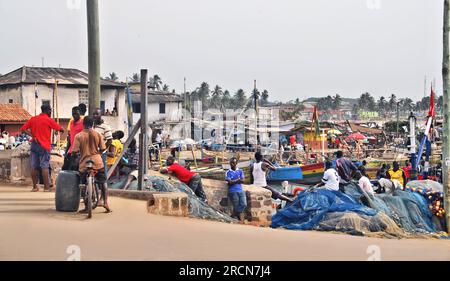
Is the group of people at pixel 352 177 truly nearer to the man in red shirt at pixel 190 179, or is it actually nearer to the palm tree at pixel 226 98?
the man in red shirt at pixel 190 179

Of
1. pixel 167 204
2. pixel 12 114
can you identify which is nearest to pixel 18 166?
pixel 167 204

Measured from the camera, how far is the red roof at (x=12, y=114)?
113ft

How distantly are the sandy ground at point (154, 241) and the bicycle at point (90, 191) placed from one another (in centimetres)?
17

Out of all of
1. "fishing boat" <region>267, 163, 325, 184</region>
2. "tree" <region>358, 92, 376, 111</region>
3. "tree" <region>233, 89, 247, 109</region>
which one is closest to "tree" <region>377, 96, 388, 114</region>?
"tree" <region>358, 92, 376, 111</region>

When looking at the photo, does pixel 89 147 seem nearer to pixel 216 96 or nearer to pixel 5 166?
pixel 5 166

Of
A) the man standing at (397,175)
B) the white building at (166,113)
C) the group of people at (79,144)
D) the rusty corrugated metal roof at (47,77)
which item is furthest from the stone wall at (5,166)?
the white building at (166,113)

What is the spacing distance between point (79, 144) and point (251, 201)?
5.22 metres

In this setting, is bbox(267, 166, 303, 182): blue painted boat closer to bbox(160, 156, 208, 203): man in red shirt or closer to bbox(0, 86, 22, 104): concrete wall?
bbox(160, 156, 208, 203): man in red shirt

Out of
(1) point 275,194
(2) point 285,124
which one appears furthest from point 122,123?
(1) point 275,194

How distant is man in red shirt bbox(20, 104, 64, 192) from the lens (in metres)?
11.9

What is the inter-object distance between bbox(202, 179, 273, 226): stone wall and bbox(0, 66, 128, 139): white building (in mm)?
28824

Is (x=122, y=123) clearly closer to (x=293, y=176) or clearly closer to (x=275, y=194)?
(x=293, y=176)

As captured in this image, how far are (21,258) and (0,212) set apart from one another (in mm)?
3408

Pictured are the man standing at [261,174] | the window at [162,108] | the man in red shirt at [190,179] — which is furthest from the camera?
the window at [162,108]
